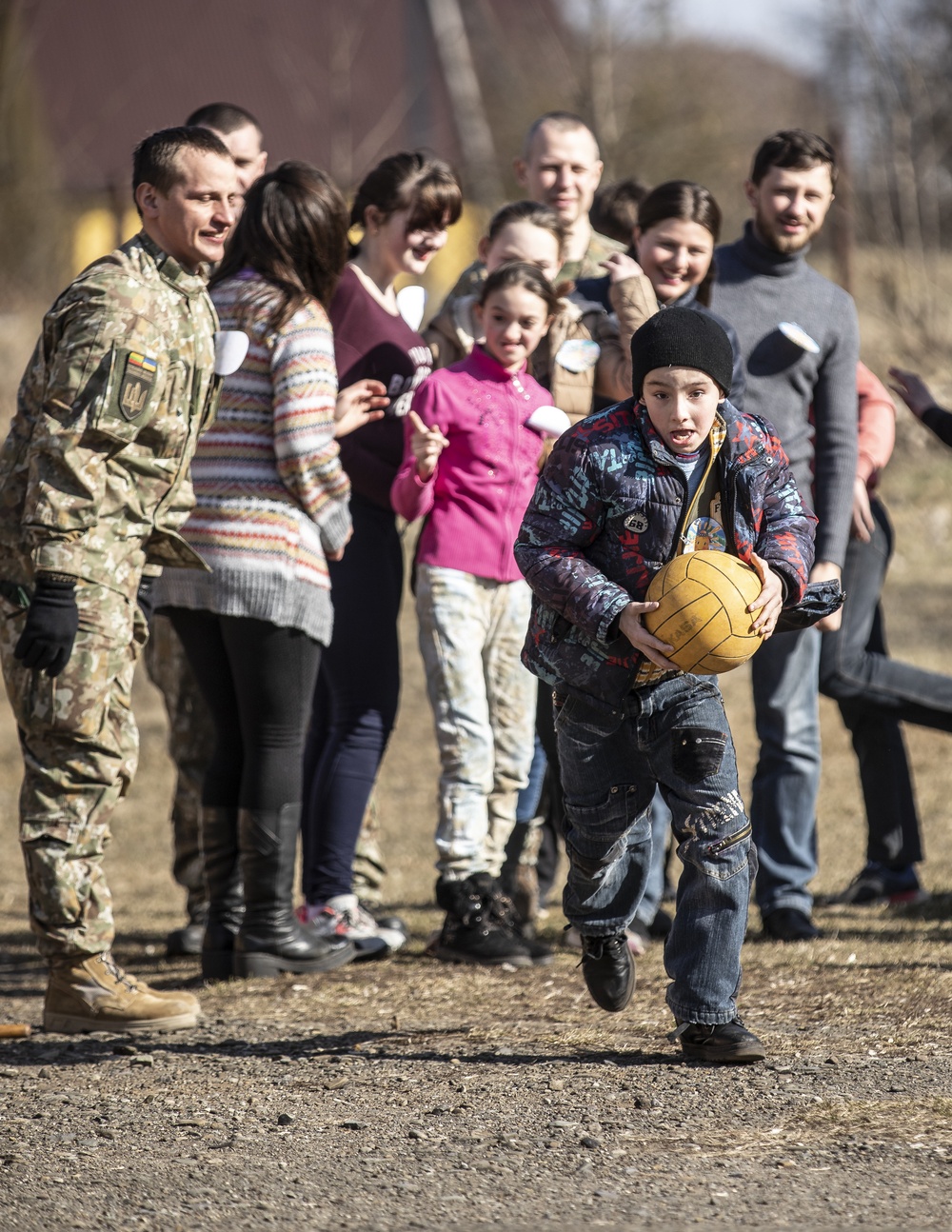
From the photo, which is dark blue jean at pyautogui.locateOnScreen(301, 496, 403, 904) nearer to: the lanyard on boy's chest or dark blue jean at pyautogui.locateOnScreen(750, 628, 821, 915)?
dark blue jean at pyautogui.locateOnScreen(750, 628, 821, 915)

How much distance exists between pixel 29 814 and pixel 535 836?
1956 millimetres

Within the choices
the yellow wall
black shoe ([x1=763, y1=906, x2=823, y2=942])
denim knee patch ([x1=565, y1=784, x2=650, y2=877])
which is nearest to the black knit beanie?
denim knee patch ([x1=565, y1=784, x2=650, y2=877])

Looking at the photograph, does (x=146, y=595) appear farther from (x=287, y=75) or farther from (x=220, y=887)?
(x=287, y=75)

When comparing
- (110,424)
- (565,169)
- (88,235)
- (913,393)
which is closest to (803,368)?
(913,393)

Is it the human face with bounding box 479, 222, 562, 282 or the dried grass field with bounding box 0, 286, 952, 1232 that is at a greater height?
the human face with bounding box 479, 222, 562, 282

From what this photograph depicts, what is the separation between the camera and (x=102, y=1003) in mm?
4516

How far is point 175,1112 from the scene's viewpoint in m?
3.79

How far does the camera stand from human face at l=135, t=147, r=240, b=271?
440 cm

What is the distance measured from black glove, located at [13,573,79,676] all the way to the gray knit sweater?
7.78 feet

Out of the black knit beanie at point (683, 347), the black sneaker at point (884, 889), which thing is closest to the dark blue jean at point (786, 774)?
the black sneaker at point (884, 889)

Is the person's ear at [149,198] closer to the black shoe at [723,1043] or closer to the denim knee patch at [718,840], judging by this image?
the denim knee patch at [718,840]

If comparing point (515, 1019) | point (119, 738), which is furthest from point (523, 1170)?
point (119, 738)

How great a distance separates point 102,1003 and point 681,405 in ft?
7.49

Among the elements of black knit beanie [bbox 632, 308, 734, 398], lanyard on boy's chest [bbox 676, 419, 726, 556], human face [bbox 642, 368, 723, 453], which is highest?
black knit beanie [bbox 632, 308, 734, 398]
